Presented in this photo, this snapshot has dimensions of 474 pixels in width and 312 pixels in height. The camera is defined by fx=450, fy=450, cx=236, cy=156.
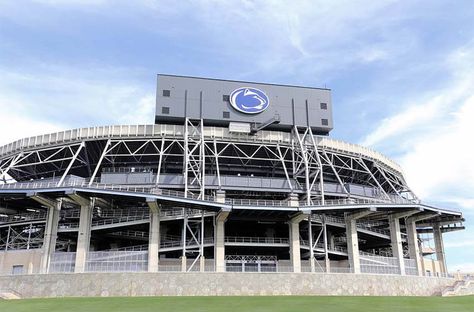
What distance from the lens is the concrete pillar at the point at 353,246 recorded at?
4644 cm

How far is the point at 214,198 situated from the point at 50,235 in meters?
16.4

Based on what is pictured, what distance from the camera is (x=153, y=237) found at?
139 ft

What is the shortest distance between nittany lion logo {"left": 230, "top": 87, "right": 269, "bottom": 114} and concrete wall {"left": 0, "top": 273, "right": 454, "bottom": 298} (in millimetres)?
23217

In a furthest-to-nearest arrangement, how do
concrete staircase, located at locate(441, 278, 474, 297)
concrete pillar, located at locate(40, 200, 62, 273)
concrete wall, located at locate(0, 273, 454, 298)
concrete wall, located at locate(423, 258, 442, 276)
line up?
1. concrete wall, located at locate(423, 258, 442, 276)
2. concrete staircase, located at locate(441, 278, 474, 297)
3. concrete pillar, located at locate(40, 200, 62, 273)
4. concrete wall, located at locate(0, 273, 454, 298)

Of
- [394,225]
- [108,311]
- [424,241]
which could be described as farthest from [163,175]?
[424,241]

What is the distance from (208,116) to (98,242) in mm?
19477

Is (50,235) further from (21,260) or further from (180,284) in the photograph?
(180,284)

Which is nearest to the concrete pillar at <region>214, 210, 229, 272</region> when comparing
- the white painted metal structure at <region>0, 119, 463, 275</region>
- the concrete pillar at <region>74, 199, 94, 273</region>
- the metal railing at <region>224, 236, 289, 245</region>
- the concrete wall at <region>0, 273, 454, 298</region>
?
the white painted metal structure at <region>0, 119, 463, 275</region>

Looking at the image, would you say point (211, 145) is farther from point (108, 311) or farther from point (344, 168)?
point (108, 311)

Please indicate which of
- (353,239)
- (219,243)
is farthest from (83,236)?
(353,239)

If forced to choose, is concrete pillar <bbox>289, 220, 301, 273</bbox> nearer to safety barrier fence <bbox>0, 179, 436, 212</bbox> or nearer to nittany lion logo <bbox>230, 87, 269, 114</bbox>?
safety barrier fence <bbox>0, 179, 436, 212</bbox>

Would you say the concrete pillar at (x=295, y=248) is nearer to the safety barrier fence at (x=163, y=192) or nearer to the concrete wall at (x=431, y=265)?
the safety barrier fence at (x=163, y=192)

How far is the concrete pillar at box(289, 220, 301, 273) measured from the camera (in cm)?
4469

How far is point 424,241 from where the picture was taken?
6650 cm
